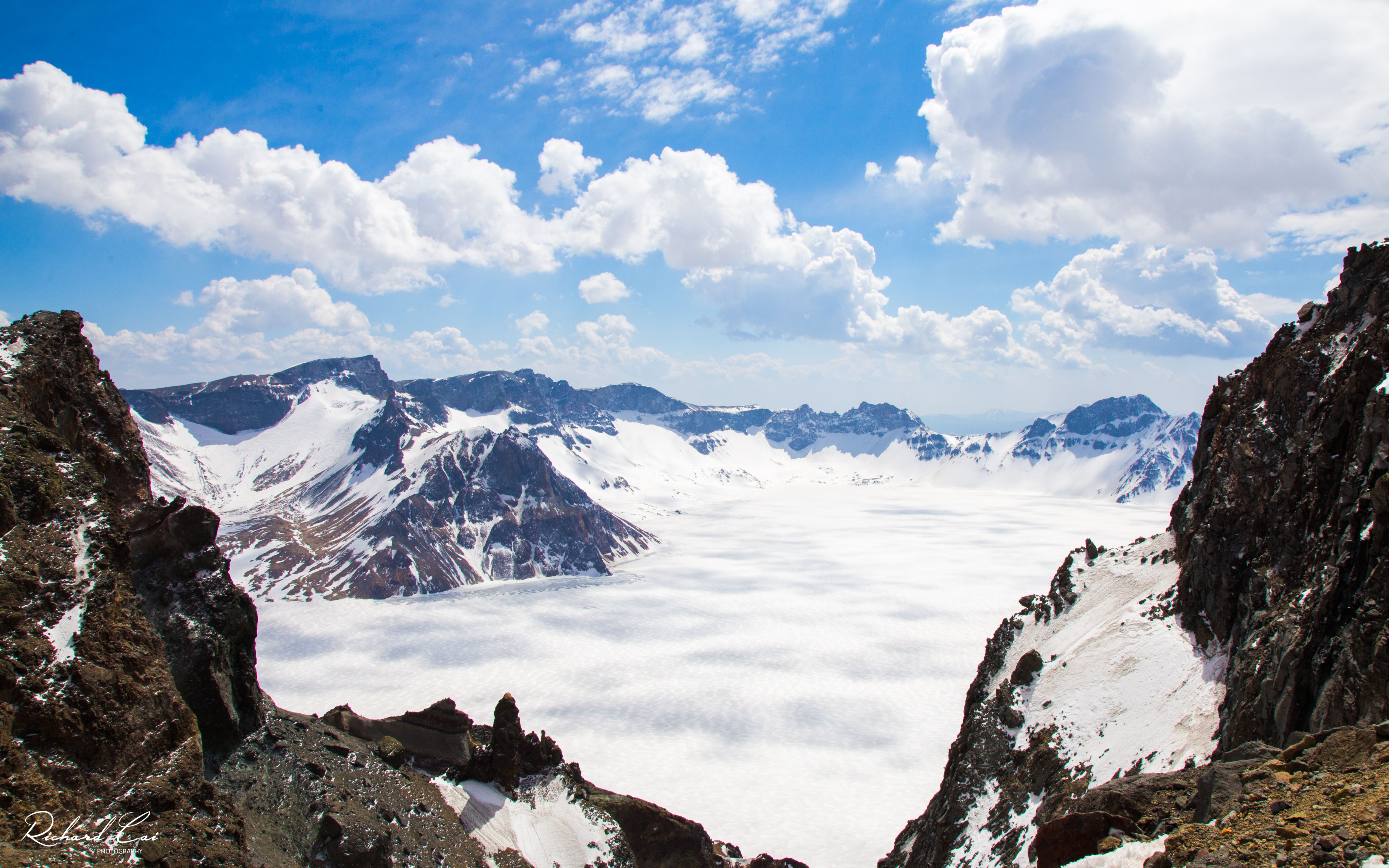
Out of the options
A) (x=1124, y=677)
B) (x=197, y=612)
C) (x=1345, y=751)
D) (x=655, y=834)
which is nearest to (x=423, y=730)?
(x=655, y=834)

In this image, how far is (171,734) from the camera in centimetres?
2361

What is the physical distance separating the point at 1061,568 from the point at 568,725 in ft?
281

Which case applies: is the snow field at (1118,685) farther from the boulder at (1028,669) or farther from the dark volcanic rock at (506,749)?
the dark volcanic rock at (506,749)

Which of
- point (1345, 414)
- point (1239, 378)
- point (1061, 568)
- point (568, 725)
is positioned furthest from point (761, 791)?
point (1345, 414)

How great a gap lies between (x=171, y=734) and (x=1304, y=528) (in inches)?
2011

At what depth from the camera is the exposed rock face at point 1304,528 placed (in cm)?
2241

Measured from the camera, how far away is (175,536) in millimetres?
36562

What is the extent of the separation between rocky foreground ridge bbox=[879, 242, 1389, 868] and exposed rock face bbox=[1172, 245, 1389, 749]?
11 cm

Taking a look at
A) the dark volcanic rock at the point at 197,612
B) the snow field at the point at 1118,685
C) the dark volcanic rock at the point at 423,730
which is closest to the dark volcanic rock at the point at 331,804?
the dark volcanic rock at the point at 423,730

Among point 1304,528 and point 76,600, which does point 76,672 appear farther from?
point 1304,528

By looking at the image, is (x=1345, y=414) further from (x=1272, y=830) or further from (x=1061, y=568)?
(x=1061, y=568)

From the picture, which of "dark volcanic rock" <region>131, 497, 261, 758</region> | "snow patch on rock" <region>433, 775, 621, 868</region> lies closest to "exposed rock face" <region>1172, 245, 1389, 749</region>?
"snow patch on rock" <region>433, 775, 621, 868</region>

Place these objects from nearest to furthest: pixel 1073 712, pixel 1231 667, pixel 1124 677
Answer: pixel 1231 667 → pixel 1073 712 → pixel 1124 677

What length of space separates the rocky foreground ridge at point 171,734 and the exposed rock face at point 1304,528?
38325 mm
